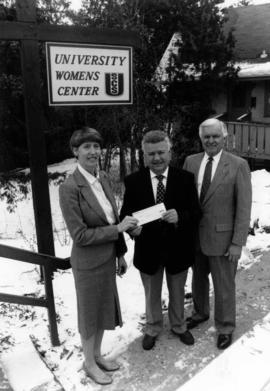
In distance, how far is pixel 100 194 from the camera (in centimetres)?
281

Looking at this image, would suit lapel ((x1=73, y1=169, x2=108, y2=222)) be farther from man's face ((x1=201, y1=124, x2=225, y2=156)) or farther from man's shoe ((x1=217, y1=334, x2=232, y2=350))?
man's shoe ((x1=217, y1=334, x2=232, y2=350))

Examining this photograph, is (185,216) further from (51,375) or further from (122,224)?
(51,375)

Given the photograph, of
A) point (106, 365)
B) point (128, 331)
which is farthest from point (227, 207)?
point (106, 365)

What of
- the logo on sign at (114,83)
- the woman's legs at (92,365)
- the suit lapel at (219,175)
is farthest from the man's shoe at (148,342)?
the logo on sign at (114,83)

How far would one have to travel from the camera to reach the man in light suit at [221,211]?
314 cm

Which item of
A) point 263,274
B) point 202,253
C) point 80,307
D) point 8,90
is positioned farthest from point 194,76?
point 80,307

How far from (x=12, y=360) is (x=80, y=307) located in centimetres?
81

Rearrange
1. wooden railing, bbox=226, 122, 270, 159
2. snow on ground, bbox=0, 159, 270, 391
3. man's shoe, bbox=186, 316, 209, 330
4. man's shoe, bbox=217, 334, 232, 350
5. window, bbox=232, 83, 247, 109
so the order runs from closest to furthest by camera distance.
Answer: snow on ground, bbox=0, 159, 270, 391 → man's shoe, bbox=217, 334, 232, 350 → man's shoe, bbox=186, 316, 209, 330 → wooden railing, bbox=226, 122, 270, 159 → window, bbox=232, 83, 247, 109

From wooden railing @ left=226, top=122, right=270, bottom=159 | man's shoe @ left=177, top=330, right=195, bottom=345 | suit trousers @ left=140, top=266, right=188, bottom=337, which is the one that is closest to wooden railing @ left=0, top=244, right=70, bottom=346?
suit trousers @ left=140, top=266, right=188, bottom=337

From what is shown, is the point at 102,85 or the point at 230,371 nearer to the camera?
the point at 230,371

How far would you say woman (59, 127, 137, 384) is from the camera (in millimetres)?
2664

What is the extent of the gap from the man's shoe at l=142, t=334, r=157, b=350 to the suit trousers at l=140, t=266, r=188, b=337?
3 cm

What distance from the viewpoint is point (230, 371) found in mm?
2822

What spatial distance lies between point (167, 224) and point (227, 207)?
20.5 inches
